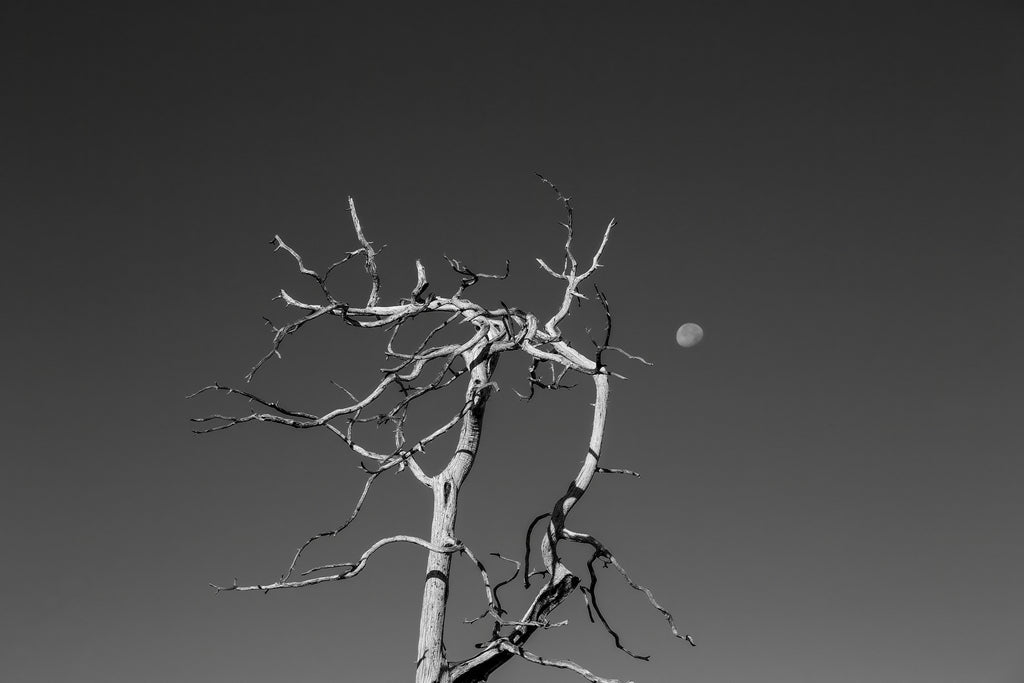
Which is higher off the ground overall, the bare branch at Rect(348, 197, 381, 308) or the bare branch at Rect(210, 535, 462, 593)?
the bare branch at Rect(348, 197, 381, 308)

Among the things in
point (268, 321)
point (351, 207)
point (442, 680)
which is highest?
point (351, 207)

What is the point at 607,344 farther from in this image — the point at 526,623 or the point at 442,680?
the point at 442,680

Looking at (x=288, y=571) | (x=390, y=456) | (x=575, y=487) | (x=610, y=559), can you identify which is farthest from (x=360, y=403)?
(x=610, y=559)

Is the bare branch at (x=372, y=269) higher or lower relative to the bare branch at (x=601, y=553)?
higher

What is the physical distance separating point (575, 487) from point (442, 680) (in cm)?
119

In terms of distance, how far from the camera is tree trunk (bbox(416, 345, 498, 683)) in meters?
4.23

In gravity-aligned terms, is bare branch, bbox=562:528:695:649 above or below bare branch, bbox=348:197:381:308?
below

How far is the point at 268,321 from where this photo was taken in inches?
180

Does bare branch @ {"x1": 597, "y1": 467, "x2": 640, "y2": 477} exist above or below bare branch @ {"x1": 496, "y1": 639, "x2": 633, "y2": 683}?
above

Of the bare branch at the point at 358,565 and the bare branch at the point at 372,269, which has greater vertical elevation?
the bare branch at the point at 372,269

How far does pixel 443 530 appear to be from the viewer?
455 centimetres

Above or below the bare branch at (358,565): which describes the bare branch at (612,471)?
above

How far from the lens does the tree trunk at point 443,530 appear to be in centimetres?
423

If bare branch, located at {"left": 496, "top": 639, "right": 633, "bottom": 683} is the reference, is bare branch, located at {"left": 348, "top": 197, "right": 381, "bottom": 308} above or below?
above
